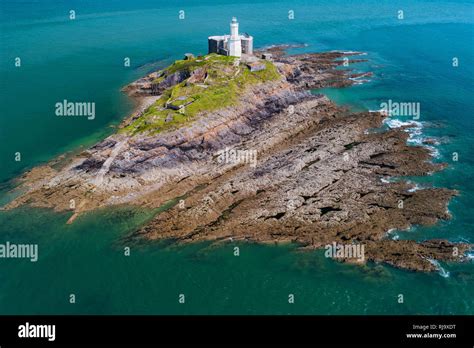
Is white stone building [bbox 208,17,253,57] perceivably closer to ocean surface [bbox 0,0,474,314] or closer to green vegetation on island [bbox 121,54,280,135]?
green vegetation on island [bbox 121,54,280,135]

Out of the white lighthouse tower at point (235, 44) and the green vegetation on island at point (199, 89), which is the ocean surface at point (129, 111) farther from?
the white lighthouse tower at point (235, 44)

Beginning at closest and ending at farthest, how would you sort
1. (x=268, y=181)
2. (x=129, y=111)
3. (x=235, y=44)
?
1. (x=268, y=181)
2. (x=129, y=111)
3. (x=235, y=44)

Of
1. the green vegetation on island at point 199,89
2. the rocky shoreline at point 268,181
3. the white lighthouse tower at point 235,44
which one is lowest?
the rocky shoreline at point 268,181

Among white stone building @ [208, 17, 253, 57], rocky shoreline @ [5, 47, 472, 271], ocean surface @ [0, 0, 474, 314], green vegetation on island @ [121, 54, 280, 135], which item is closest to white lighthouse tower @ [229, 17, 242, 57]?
white stone building @ [208, 17, 253, 57]

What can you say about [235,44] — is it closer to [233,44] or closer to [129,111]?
[233,44]

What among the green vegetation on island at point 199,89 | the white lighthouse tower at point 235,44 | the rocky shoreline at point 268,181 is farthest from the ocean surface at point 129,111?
the white lighthouse tower at point 235,44

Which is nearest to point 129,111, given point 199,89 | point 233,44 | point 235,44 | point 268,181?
point 199,89
